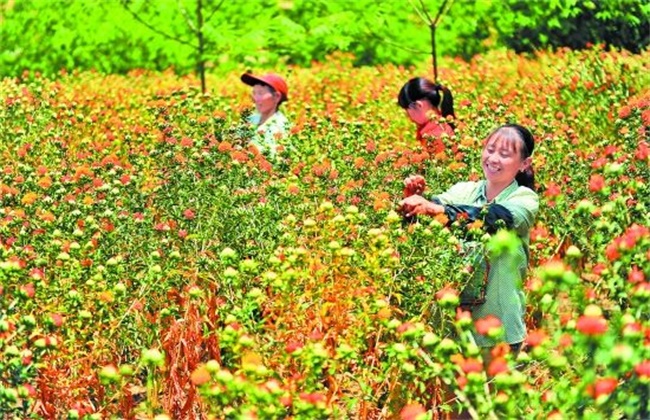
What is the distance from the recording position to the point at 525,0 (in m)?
14.5

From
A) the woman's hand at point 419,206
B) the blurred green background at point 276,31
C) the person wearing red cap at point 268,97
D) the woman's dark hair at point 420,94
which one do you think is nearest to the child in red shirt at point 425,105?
the woman's dark hair at point 420,94

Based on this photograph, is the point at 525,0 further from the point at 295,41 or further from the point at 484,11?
the point at 295,41

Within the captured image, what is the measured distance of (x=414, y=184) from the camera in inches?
153

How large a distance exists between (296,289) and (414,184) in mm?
699

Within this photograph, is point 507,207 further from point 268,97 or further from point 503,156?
point 268,97

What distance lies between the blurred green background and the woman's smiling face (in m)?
9.27

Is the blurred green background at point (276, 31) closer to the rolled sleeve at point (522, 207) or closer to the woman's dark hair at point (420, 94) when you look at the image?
the woman's dark hair at point (420, 94)

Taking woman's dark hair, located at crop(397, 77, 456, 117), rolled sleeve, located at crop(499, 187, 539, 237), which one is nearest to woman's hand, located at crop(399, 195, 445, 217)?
rolled sleeve, located at crop(499, 187, 539, 237)

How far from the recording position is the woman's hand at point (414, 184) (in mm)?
3867

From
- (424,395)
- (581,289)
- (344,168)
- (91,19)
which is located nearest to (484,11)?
(91,19)

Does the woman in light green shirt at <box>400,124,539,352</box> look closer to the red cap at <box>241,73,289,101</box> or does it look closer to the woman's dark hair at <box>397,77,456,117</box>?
the woman's dark hair at <box>397,77,456,117</box>

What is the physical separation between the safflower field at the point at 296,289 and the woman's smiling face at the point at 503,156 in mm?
200

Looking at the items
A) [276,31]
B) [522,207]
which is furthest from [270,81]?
[276,31]

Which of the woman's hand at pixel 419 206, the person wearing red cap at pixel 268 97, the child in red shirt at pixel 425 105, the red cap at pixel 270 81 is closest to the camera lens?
the woman's hand at pixel 419 206
